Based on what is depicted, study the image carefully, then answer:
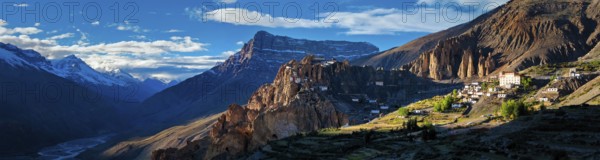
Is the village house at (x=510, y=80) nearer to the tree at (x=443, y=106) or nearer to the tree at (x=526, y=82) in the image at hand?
the tree at (x=526, y=82)

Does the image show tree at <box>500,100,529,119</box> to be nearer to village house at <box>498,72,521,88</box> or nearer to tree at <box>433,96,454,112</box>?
tree at <box>433,96,454,112</box>

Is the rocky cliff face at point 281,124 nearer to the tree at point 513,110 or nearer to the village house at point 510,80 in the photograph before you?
the village house at point 510,80

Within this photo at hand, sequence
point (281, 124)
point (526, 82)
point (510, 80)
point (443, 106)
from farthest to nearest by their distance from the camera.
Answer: point (510, 80) → point (526, 82) → point (281, 124) → point (443, 106)

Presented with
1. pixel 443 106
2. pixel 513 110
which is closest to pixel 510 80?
pixel 443 106

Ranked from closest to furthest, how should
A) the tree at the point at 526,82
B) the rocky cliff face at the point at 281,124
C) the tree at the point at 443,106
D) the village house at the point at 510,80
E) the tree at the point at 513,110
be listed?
the tree at the point at 513,110 → the rocky cliff face at the point at 281,124 → the tree at the point at 443,106 → the tree at the point at 526,82 → the village house at the point at 510,80

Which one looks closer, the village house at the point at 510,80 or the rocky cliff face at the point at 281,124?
the rocky cliff face at the point at 281,124

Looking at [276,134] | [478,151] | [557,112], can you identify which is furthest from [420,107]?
[478,151]

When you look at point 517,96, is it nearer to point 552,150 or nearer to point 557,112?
point 557,112

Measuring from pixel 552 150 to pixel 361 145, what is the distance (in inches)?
1345

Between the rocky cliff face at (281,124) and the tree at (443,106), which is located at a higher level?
the tree at (443,106)

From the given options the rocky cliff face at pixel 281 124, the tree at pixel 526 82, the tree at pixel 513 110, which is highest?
the tree at pixel 526 82

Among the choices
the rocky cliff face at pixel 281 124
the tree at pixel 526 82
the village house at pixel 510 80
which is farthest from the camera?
the village house at pixel 510 80

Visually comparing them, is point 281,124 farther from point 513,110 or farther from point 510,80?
point 510,80

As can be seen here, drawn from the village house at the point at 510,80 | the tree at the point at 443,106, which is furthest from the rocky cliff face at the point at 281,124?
the village house at the point at 510,80
